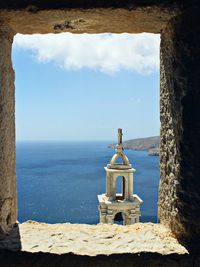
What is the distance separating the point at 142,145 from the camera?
465 ft

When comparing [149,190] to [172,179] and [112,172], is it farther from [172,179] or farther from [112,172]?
[172,179]

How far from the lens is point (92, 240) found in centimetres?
261

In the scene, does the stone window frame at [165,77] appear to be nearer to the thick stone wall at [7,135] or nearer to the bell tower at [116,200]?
the thick stone wall at [7,135]

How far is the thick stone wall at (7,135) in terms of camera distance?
2451 mm

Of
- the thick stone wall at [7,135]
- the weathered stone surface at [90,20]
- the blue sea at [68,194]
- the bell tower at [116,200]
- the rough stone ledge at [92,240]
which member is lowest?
the blue sea at [68,194]

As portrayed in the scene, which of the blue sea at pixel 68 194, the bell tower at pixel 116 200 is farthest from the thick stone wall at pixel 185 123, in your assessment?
the blue sea at pixel 68 194

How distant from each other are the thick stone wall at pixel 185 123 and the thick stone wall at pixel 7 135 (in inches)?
45.9

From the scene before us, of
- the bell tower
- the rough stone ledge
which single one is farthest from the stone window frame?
the bell tower

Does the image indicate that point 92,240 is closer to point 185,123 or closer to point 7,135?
point 7,135

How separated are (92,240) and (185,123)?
1.11m

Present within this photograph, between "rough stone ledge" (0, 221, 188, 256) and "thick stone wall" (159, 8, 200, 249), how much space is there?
18 centimetres

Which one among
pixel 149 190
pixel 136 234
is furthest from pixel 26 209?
pixel 136 234

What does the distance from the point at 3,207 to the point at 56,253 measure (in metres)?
0.52

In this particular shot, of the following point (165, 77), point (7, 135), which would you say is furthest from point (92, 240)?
point (165, 77)
